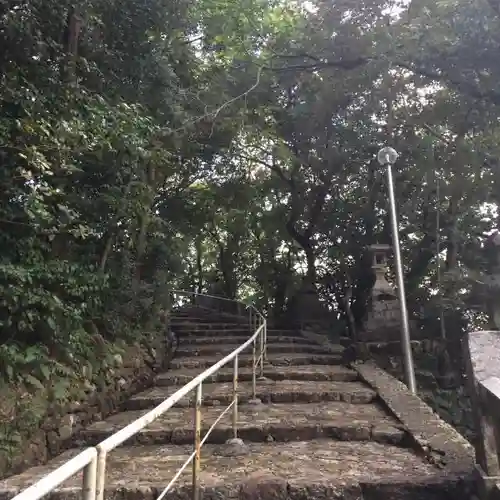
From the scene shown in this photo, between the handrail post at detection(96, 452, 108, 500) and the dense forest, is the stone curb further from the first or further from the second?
the dense forest

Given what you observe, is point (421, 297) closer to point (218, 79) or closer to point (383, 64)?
point (383, 64)

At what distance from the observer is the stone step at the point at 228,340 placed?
8.63 meters

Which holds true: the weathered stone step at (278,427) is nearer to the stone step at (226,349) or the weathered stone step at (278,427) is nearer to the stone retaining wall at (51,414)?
the stone retaining wall at (51,414)

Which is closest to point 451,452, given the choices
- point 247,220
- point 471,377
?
point 471,377

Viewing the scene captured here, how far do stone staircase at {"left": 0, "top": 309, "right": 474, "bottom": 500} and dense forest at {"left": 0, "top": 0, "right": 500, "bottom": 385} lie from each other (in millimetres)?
1073

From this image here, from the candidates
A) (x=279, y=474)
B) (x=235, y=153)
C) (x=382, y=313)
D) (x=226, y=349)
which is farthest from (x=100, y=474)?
(x=235, y=153)

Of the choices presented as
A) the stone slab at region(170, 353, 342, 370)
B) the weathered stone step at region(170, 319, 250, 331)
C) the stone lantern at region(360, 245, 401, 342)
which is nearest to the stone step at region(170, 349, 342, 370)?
the stone slab at region(170, 353, 342, 370)

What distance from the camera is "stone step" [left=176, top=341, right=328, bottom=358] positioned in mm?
7798

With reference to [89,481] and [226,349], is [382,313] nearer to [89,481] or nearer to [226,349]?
[226,349]

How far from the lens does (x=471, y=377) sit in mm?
2602

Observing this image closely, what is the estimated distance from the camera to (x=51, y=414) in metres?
3.93

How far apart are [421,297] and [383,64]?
5673mm

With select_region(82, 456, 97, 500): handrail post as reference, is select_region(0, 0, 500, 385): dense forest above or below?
above

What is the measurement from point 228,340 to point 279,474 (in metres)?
5.71
